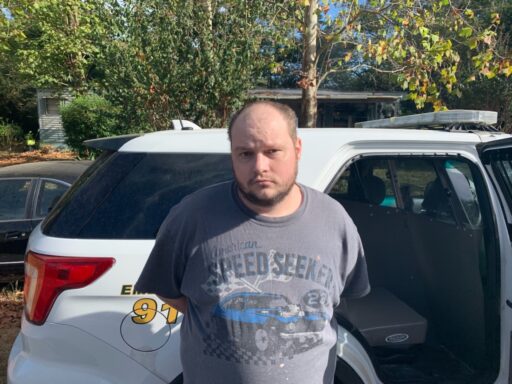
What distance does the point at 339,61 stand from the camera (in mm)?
6992

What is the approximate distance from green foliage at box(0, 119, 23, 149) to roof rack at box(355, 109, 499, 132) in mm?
25001

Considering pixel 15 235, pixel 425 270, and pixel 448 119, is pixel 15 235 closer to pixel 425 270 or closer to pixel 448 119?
pixel 425 270

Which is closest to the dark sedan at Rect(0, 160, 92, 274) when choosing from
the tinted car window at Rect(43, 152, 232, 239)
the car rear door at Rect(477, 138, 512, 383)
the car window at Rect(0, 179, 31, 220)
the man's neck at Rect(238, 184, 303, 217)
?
the car window at Rect(0, 179, 31, 220)

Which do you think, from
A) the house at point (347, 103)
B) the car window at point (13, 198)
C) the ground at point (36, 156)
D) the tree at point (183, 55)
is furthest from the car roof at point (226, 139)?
the ground at point (36, 156)

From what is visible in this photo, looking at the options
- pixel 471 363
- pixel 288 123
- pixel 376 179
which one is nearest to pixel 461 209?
pixel 376 179

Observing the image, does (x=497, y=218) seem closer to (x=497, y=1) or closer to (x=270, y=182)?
(x=270, y=182)

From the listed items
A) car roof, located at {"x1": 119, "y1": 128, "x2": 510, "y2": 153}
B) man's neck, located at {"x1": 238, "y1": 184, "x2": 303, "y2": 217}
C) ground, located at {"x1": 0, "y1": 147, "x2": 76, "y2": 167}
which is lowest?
ground, located at {"x1": 0, "y1": 147, "x2": 76, "y2": 167}

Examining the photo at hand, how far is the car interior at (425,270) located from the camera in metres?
2.50

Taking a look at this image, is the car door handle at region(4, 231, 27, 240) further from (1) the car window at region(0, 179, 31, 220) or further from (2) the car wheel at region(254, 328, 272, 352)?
(2) the car wheel at region(254, 328, 272, 352)

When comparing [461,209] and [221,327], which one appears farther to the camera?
[461,209]

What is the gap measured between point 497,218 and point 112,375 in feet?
6.36

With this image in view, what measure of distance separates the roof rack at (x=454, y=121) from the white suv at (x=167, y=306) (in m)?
0.05

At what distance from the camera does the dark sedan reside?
5.35 metres

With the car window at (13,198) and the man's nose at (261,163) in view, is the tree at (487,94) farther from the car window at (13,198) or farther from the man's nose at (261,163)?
the man's nose at (261,163)
